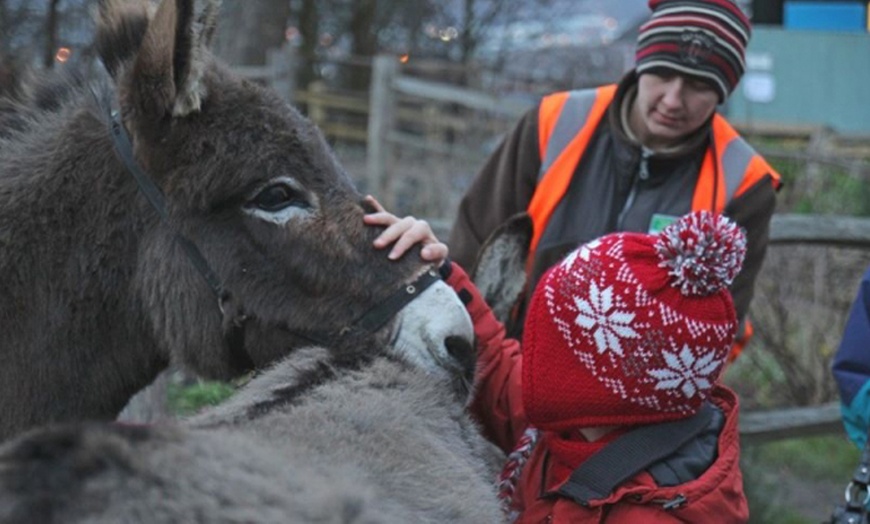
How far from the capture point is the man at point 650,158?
3.38 m

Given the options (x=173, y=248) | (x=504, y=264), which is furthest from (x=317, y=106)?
(x=173, y=248)

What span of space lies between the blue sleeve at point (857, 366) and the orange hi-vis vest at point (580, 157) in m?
0.49

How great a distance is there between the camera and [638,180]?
3469mm

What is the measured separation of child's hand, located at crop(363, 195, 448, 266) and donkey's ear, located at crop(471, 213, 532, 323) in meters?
0.46

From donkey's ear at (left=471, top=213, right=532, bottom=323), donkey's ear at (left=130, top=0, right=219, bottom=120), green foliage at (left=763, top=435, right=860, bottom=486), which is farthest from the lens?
green foliage at (left=763, top=435, right=860, bottom=486)

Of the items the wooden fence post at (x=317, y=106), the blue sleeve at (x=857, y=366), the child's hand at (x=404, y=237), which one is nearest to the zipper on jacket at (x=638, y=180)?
the blue sleeve at (x=857, y=366)

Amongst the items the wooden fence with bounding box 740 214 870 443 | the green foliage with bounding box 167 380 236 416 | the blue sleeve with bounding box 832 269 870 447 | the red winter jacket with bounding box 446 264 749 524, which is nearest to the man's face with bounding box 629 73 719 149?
the blue sleeve with bounding box 832 269 870 447

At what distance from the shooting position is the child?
7.12 ft

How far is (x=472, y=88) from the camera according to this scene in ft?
44.6

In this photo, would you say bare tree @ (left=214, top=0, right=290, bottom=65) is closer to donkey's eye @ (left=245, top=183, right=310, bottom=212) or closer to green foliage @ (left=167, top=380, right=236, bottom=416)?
green foliage @ (left=167, top=380, right=236, bottom=416)

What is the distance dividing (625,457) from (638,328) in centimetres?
26

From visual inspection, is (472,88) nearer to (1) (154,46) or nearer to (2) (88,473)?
(1) (154,46)

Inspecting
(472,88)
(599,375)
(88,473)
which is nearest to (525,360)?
(599,375)

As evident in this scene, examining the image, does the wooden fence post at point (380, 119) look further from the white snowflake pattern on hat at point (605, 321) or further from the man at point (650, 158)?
the white snowflake pattern on hat at point (605, 321)
